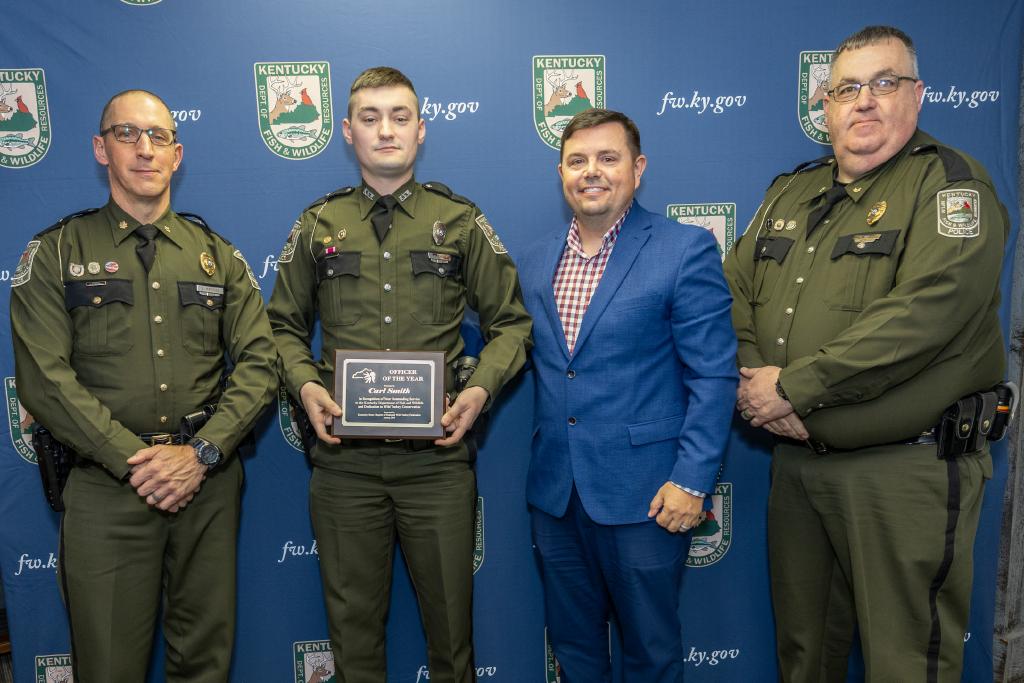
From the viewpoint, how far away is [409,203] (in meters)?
2.42

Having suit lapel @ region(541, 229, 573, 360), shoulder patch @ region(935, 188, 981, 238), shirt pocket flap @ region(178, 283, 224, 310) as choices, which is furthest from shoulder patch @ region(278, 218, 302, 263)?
shoulder patch @ region(935, 188, 981, 238)

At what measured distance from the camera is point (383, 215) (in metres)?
2.39

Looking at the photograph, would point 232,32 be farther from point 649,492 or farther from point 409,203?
point 649,492

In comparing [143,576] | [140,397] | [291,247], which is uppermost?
[291,247]

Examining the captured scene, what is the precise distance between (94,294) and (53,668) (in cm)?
169

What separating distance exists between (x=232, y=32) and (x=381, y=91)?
0.84 meters

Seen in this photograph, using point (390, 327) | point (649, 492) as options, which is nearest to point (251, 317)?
point (390, 327)

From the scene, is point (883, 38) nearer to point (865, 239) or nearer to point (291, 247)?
point (865, 239)

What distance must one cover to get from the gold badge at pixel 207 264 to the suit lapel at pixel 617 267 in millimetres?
1286

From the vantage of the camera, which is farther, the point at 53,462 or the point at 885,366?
the point at 53,462

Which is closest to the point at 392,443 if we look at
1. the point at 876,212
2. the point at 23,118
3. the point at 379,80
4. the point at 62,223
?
the point at 379,80

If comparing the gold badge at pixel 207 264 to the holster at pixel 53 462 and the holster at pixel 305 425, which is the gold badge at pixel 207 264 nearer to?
the holster at pixel 305 425

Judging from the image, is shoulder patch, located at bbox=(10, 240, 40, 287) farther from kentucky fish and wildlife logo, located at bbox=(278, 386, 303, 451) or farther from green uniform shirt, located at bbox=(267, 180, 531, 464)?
kentucky fish and wildlife logo, located at bbox=(278, 386, 303, 451)

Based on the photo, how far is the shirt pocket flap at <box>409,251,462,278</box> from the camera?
92.9 inches
